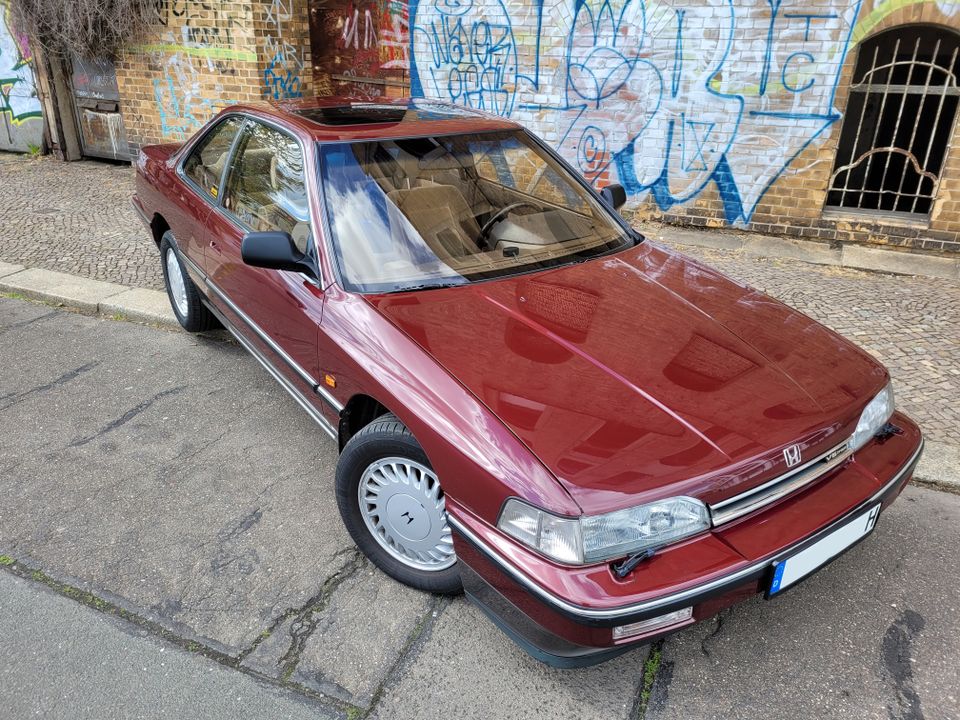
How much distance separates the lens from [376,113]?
3.65 meters

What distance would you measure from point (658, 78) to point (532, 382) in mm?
5316

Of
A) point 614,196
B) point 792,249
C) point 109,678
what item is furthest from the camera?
point 792,249

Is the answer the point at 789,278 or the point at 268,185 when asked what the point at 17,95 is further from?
the point at 789,278

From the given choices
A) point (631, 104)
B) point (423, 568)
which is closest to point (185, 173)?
point (423, 568)

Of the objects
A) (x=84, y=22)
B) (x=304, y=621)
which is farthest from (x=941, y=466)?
(x=84, y=22)

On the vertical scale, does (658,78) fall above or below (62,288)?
above

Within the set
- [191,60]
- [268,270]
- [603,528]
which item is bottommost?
[603,528]

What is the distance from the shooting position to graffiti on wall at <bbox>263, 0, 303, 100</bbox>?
7883 millimetres

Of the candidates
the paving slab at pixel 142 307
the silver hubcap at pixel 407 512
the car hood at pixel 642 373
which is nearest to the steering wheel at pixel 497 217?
the car hood at pixel 642 373

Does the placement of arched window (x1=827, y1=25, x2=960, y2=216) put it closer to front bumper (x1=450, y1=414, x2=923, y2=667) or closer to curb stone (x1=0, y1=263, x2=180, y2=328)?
front bumper (x1=450, y1=414, x2=923, y2=667)

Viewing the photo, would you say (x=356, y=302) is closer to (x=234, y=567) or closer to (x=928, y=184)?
(x=234, y=567)

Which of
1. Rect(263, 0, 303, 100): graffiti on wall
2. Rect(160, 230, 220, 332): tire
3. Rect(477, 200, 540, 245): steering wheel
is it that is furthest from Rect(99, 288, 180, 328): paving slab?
Rect(263, 0, 303, 100): graffiti on wall

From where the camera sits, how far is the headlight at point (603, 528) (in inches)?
78.0

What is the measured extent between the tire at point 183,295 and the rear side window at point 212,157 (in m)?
0.55
